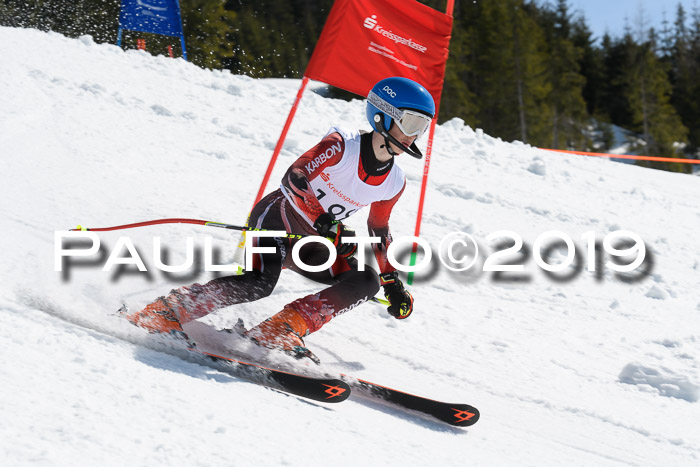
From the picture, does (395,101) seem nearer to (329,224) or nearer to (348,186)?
(348,186)

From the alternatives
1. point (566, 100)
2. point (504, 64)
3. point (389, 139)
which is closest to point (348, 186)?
point (389, 139)

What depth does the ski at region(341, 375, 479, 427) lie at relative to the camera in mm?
2768

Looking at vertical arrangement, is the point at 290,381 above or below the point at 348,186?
below

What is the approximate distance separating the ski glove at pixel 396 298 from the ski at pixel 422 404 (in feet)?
1.67

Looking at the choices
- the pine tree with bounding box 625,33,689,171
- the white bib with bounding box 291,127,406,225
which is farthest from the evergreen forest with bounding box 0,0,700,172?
the white bib with bounding box 291,127,406,225

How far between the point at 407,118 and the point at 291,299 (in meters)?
1.51

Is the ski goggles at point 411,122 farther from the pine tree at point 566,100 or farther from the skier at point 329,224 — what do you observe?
the pine tree at point 566,100

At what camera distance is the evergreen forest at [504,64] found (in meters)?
28.6

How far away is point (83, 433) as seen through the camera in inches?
71.7

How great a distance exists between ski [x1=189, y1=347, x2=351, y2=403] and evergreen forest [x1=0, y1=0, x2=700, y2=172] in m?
22.0

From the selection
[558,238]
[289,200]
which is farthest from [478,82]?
[289,200]

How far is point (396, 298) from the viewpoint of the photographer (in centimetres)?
331

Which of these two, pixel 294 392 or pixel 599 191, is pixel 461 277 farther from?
pixel 599 191

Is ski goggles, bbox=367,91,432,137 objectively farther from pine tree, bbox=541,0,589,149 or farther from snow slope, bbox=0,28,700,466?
pine tree, bbox=541,0,589,149
